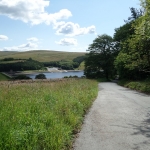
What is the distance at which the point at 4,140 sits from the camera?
15.5 feet

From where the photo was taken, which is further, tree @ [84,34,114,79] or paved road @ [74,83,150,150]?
tree @ [84,34,114,79]

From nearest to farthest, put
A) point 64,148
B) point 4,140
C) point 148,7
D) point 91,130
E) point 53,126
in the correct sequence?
point 4,140 → point 64,148 → point 53,126 → point 91,130 → point 148,7

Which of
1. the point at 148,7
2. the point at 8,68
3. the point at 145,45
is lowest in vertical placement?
the point at 8,68

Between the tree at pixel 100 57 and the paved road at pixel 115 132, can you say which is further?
the tree at pixel 100 57

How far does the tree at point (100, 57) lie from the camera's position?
6643cm

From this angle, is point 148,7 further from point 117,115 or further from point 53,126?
point 53,126

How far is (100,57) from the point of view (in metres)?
67.0

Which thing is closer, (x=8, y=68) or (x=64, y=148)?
(x=64, y=148)

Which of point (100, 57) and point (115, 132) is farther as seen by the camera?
point (100, 57)

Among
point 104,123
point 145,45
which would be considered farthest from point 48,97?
point 145,45

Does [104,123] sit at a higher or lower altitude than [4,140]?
lower

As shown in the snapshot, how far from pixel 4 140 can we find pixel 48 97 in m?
5.77

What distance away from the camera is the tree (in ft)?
218

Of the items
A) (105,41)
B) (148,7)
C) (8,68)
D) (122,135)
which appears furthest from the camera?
(8,68)
